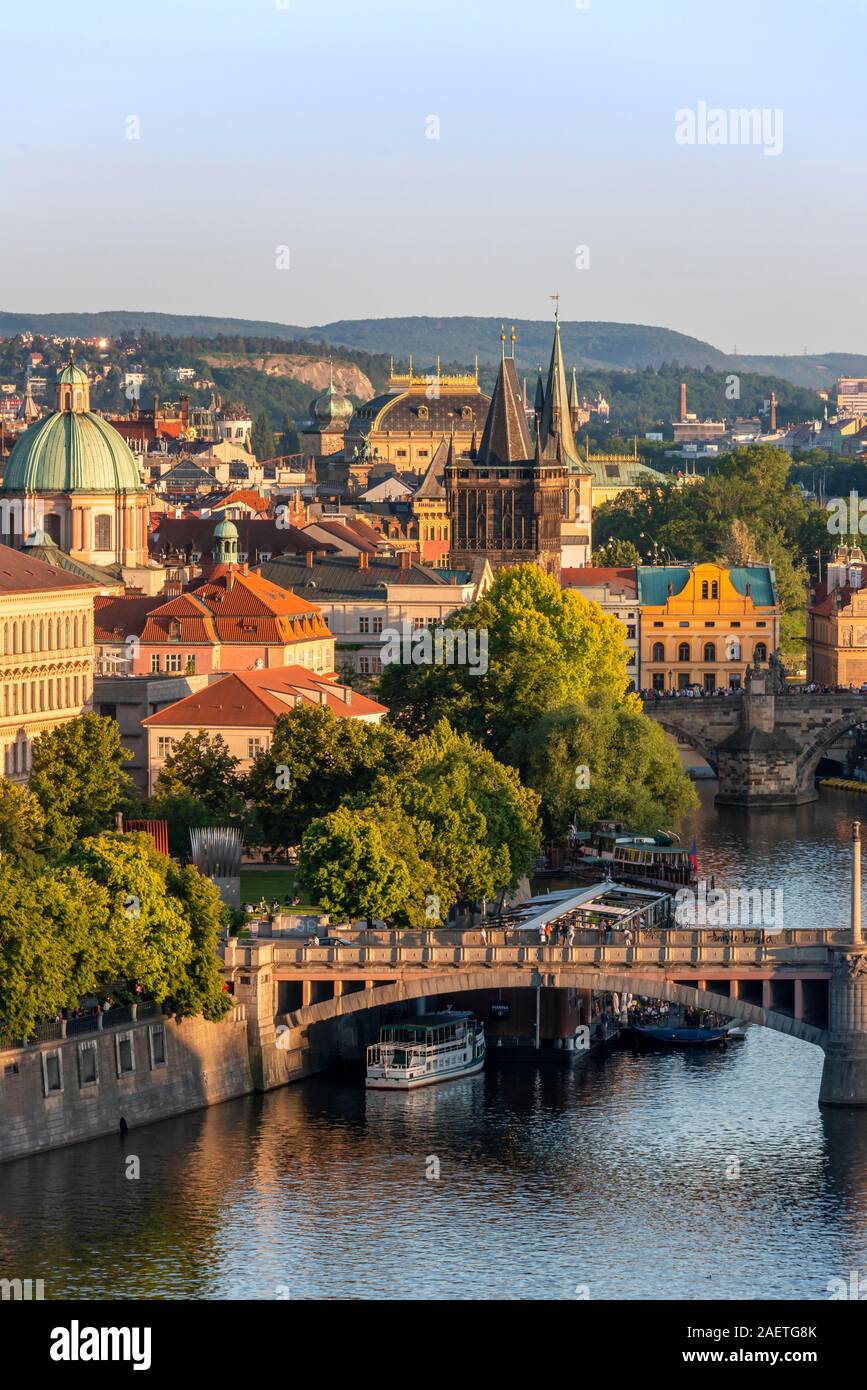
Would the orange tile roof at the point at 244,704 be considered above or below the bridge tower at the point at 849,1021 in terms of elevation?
above

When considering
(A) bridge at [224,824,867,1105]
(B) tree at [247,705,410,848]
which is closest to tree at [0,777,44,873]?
(B) tree at [247,705,410,848]

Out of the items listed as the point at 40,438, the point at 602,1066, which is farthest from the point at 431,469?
the point at 602,1066

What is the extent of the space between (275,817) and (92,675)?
1529 cm

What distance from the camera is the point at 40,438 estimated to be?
142 metres

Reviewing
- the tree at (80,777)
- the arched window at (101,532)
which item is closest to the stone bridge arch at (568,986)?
the tree at (80,777)

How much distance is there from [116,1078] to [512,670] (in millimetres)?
49339

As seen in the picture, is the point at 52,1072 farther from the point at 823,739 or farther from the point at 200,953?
the point at 823,739

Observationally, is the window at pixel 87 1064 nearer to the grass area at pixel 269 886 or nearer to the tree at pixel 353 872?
the tree at pixel 353 872

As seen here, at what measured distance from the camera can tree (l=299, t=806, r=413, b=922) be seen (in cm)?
8325

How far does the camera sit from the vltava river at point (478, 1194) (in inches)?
→ 2527

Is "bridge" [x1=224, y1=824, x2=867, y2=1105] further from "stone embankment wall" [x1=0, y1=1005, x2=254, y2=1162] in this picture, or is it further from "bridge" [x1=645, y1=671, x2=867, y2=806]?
"bridge" [x1=645, y1=671, x2=867, y2=806]

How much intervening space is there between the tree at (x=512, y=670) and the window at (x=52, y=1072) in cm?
4377

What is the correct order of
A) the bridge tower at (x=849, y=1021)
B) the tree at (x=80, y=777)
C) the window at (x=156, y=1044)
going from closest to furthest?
the window at (x=156, y=1044) < the bridge tower at (x=849, y=1021) < the tree at (x=80, y=777)
